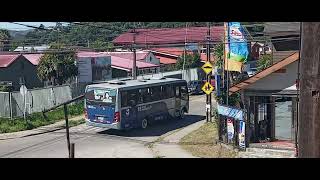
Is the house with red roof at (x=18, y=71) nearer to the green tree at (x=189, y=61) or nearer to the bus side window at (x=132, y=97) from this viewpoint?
the bus side window at (x=132, y=97)

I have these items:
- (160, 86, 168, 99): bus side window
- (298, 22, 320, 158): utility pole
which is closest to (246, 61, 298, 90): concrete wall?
(160, 86, 168, 99): bus side window

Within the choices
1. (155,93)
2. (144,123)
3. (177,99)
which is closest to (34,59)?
(177,99)

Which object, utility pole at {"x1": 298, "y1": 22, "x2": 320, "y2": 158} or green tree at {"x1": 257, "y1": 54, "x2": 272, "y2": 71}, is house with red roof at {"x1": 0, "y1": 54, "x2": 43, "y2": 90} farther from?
utility pole at {"x1": 298, "y1": 22, "x2": 320, "y2": 158}

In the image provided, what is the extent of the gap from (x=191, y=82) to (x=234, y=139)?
25.0 meters

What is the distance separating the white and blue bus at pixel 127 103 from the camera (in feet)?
74.9

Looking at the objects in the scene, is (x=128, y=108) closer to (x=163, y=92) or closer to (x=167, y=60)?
(x=163, y=92)

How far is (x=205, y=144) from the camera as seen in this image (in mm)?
19750

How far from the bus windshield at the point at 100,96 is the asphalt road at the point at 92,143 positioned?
1661 millimetres

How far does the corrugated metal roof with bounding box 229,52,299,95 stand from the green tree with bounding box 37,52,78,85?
821 inches
